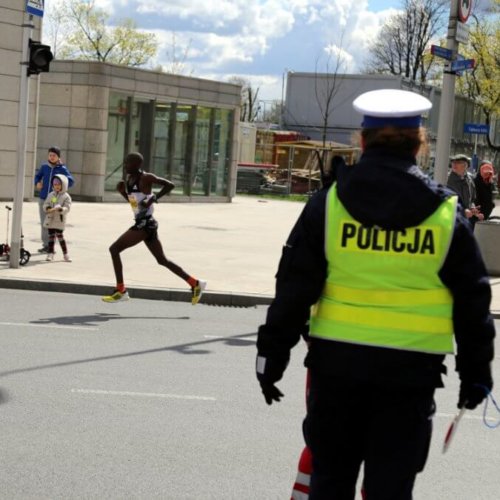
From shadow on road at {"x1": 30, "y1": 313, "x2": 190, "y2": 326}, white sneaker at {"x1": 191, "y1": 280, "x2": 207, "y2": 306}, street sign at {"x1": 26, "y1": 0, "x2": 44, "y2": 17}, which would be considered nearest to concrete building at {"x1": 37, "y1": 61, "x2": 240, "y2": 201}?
street sign at {"x1": 26, "y1": 0, "x2": 44, "y2": 17}

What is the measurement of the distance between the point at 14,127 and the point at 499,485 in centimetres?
2161

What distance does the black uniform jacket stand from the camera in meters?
3.11

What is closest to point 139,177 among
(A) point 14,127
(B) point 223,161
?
(A) point 14,127

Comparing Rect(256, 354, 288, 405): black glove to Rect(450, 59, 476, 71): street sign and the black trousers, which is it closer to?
the black trousers

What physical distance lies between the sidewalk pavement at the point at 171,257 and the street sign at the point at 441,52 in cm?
323

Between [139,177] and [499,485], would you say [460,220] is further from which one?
[139,177]

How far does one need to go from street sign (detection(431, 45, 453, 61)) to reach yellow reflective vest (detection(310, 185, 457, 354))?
992 centimetres

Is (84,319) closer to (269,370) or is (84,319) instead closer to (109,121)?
(269,370)

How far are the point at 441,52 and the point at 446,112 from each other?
935 millimetres

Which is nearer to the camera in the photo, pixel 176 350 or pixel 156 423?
pixel 156 423

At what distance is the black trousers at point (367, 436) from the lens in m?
3.05

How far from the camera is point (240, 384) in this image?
7.39 meters

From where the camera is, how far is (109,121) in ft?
90.6

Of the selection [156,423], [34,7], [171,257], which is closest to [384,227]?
[156,423]
